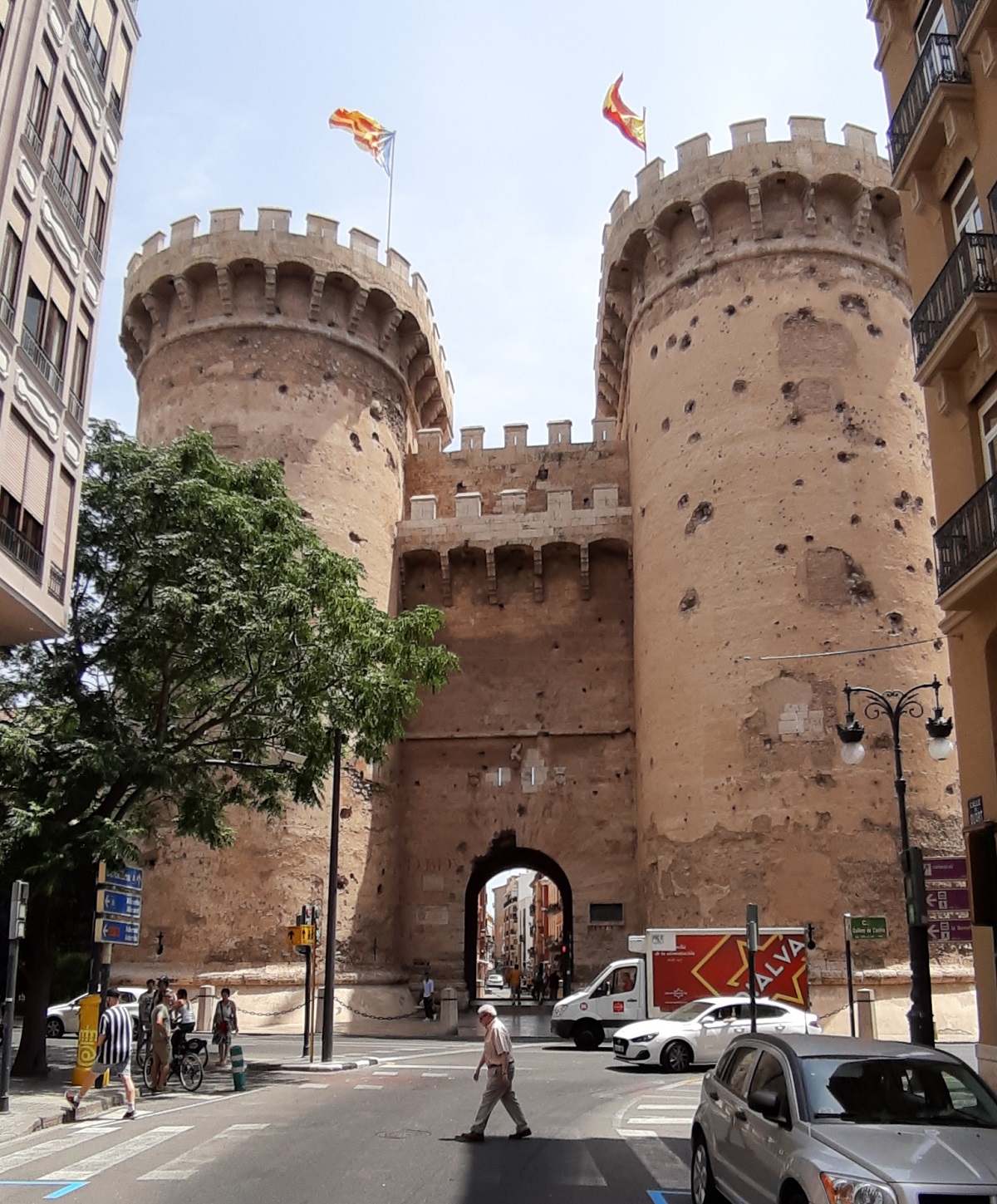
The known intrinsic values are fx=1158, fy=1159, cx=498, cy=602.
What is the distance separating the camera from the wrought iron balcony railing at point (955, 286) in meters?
12.5

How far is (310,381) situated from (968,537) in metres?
21.1

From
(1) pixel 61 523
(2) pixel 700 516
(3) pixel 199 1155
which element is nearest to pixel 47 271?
(1) pixel 61 523

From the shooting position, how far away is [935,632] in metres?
25.5

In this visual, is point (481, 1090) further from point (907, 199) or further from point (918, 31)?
point (918, 31)

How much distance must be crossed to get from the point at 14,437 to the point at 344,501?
15.7m

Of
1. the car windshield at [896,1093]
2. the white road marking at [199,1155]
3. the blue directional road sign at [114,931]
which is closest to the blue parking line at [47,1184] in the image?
the white road marking at [199,1155]

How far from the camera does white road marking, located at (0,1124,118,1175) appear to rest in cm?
962

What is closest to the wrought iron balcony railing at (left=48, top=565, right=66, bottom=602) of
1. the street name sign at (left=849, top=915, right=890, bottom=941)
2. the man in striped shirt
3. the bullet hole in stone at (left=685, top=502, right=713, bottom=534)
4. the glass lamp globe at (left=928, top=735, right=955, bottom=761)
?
the man in striped shirt

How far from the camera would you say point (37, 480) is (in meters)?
15.0

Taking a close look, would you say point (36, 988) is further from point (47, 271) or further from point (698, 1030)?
point (698, 1030)

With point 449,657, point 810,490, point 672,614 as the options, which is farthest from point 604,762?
point 449,657


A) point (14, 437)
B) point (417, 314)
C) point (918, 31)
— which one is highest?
point (417, 314)

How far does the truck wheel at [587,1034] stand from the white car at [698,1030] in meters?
3.45

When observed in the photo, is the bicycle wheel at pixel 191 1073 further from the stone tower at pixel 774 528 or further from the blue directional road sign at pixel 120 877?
the stone tower at pixel 774 528
